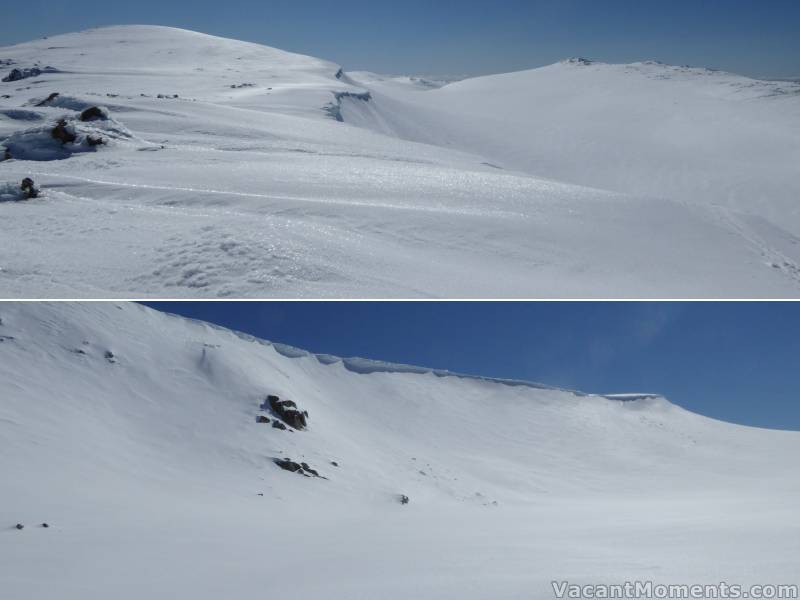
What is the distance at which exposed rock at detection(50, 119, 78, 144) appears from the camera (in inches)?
491

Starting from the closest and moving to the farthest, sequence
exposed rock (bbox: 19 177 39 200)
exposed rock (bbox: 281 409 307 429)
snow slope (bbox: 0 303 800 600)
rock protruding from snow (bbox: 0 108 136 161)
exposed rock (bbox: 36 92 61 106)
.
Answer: snow slope (bbox: 0 303 800 600), exposed rock (bbox: 19 177 39 200), rock protruding from snow (bbox: 0 108 136 161), exposed rock (bbox: 281 409 307 429), exposed rock (bbox: 36 92 61 106)

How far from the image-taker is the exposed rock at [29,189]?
9180 millimetres

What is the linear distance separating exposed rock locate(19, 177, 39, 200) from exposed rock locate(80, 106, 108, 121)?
5431mm

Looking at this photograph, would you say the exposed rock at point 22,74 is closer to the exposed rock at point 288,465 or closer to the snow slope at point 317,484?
the snow slope at point 317,484

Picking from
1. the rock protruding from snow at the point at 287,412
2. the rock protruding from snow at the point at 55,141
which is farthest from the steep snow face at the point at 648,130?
the rock protruding from snow at the point at 55,141

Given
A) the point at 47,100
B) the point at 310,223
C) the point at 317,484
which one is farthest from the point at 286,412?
the point at 47,100

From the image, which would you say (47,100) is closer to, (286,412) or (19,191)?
(19,191)

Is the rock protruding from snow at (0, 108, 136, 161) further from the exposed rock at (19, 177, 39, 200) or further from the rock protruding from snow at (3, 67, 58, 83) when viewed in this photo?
the rock protruding from snow at (3, 67, 58, 83)

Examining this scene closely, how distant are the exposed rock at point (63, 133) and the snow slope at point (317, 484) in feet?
14.6

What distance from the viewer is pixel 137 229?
316 inches

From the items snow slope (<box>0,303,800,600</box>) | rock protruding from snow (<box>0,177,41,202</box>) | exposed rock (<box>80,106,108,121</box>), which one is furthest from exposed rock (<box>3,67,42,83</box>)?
rock protruding from snow (<box>0,177,41,202</box>)

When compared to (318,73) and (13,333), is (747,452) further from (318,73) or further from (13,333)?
(318,73)

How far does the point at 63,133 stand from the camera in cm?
1247

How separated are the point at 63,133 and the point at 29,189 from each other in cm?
386
